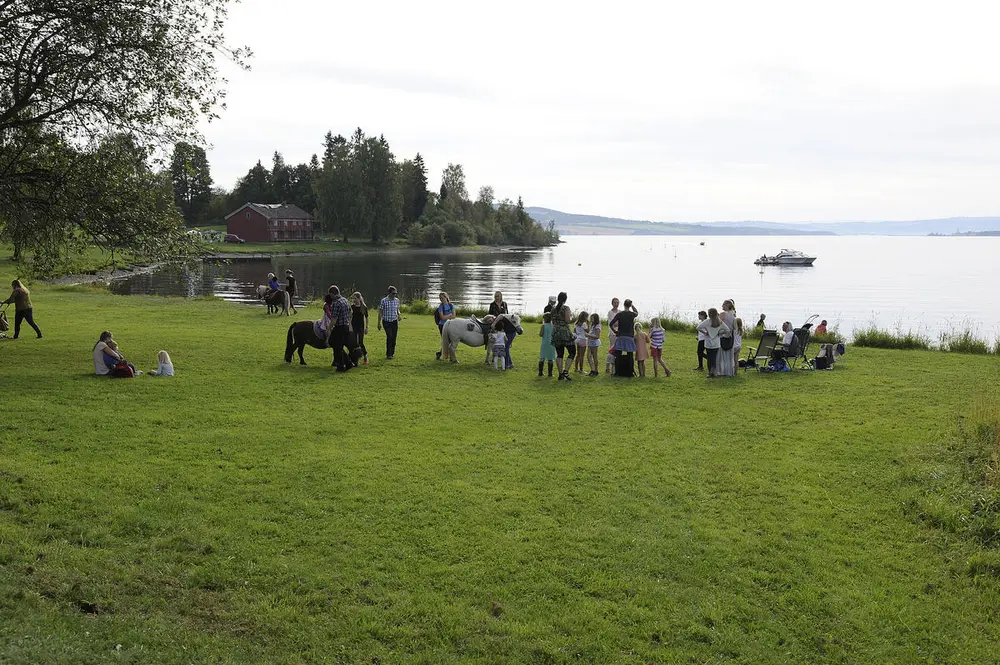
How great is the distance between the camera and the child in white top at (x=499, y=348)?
60.4 feet

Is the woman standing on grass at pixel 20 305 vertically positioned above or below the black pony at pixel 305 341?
above

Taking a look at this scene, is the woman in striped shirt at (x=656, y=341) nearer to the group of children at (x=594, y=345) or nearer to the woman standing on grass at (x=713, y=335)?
the group of children at (x=594, y=345)

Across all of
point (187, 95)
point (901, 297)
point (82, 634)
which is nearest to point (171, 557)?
A: point (82, 634)

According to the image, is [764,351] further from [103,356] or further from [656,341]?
[103,356]

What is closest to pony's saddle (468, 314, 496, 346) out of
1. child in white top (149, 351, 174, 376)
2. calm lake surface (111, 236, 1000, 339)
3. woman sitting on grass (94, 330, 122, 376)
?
child in white top (149, 351, 174, 376)

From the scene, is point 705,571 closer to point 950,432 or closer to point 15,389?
point 950,432

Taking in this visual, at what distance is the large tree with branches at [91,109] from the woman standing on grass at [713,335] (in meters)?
14.0

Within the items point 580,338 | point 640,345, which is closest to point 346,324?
point 580,338

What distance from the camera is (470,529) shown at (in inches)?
332

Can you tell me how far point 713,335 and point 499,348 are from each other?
18.3 ft

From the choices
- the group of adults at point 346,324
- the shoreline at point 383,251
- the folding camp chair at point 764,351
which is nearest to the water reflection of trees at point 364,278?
the shoreline at point 383,251

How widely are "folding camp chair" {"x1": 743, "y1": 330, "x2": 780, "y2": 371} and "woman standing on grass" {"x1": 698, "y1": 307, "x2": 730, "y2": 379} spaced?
1763mm

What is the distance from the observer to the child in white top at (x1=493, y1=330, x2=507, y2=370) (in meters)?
18.4

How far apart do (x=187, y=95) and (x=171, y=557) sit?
14461 mm
